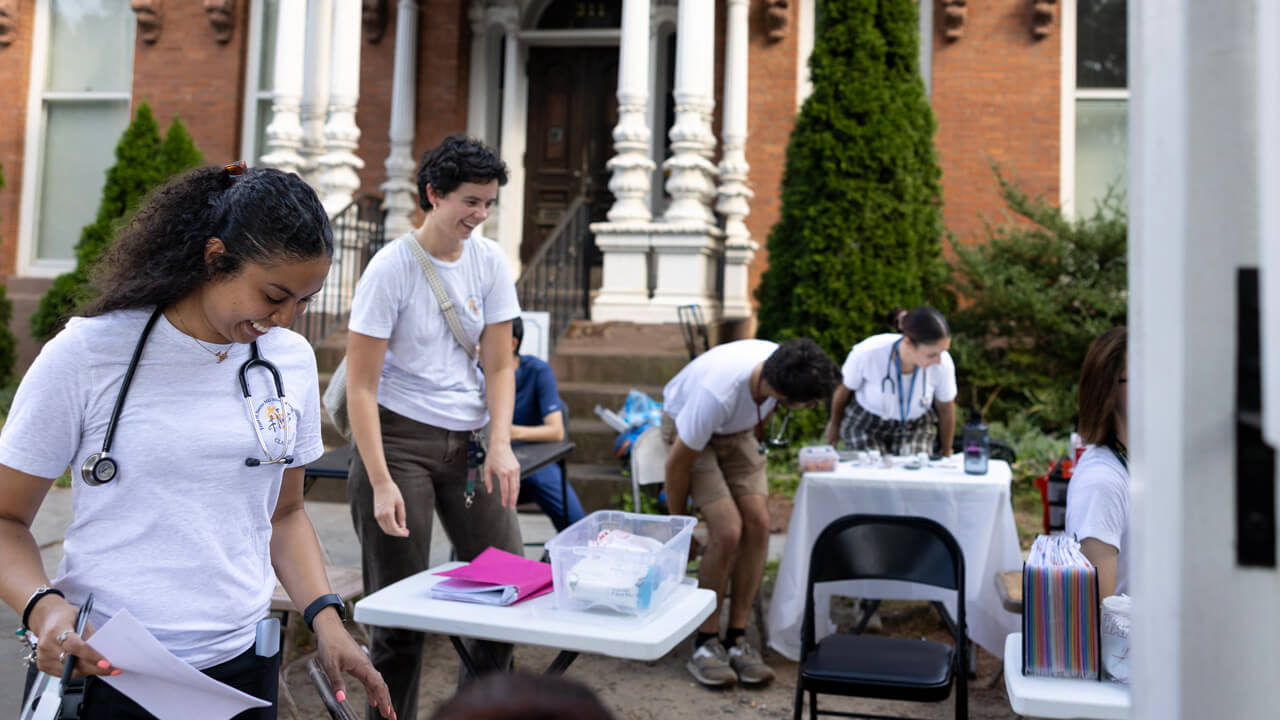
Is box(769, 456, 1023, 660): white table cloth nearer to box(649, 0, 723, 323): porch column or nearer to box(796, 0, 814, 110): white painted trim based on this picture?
box(649, 0, 723, 323): porch column

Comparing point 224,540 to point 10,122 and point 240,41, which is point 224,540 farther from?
point 10,122

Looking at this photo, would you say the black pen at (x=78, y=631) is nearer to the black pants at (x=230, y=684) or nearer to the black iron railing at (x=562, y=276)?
the black pants at (x=230, y=684)

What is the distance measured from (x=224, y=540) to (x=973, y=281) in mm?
8307

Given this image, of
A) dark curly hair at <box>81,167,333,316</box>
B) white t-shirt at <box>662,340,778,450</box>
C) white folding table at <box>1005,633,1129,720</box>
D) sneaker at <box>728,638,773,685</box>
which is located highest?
dark curly hair at <box>81,167,333,316</box>

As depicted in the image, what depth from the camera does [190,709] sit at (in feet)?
5.64

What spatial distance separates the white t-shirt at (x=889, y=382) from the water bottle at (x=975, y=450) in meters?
0.64

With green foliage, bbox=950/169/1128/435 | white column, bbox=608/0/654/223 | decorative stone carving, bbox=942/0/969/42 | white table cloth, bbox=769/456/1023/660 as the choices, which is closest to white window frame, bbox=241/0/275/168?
white column, bbox=608/0/654/223

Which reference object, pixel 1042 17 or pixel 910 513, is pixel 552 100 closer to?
pixel 1042 17

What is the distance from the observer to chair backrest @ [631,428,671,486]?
490cm

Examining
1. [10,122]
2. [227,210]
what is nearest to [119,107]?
[10,122]

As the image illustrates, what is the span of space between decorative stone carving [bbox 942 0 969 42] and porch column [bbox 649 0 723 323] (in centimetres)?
314

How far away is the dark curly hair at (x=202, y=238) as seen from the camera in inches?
68.1

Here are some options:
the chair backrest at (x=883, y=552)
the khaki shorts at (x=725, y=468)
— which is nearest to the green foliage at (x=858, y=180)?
the khaki shorts at (x=725, y=468)

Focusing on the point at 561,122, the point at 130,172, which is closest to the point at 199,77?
the point at 130,172
